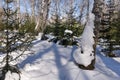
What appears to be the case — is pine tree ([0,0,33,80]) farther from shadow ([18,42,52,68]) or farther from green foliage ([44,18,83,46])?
green foliage ([44,18,83,46])

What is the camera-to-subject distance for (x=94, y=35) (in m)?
9.17

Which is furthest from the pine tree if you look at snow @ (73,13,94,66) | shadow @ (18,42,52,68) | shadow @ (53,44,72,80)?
snow @ (73,13,94,66)

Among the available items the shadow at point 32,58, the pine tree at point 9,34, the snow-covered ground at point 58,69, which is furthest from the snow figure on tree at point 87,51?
the pine tree at point 9,34

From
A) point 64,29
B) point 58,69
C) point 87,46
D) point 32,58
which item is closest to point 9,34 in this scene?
point 58,69

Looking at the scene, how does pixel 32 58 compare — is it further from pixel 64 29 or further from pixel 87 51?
pixel 64 29

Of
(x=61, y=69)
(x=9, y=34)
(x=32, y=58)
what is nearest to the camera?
(x=9, y=34)

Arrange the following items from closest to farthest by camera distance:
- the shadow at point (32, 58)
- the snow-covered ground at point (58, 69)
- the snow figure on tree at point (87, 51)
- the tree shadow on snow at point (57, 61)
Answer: the snow-covered ground at point (58, 69)
the tree shadow on snow at point (57, 61)
the snow figure on tree at point (87, 51)
the shadow at point (32, 58)

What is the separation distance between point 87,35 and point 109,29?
242 inches

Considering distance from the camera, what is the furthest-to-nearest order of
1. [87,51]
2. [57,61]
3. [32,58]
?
[32,58]
[57,61]
[87,51]

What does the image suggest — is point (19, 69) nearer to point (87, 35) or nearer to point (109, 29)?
point (87, 35)

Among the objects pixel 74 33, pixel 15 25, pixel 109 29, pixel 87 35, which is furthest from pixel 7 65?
pixel 109 29

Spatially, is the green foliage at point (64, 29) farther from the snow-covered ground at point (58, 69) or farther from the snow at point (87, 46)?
the snow at point (87, 46)

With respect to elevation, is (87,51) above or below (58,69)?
above

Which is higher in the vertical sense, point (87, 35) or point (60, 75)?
point (87, 35)
